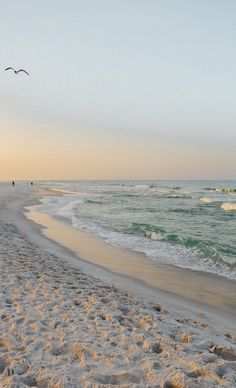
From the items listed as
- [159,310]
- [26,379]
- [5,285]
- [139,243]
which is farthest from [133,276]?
[26,379]

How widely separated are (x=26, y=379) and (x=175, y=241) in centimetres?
1265

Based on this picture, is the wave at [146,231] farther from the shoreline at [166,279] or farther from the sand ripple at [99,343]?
the sand ripple at [99,343]

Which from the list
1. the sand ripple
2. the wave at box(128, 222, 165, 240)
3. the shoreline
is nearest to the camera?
the sand ripple

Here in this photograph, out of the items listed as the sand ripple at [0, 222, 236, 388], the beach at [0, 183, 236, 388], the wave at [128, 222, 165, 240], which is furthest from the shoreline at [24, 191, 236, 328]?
the wave at [128, 222, 165, 240]

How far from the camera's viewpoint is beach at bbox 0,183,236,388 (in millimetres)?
4230

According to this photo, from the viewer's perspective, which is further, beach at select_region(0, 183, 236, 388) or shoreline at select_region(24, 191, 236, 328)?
shoreline at select_region(24, 191, 236, 328)

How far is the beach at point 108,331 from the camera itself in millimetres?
4230

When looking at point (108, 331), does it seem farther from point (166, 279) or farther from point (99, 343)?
point (166, 279)

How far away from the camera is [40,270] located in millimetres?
9508

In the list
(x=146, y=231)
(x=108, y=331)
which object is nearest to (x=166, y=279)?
(x=108, y=331)

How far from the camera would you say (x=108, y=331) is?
5.50m

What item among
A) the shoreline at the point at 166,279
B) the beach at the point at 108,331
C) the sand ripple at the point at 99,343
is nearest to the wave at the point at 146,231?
the shoreline at the point at 166,279

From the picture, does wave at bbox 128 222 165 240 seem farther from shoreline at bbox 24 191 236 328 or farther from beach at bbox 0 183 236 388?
beach at bbox 0 183 236 388

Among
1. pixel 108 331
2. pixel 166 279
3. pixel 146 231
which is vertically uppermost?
pixel 108 331
